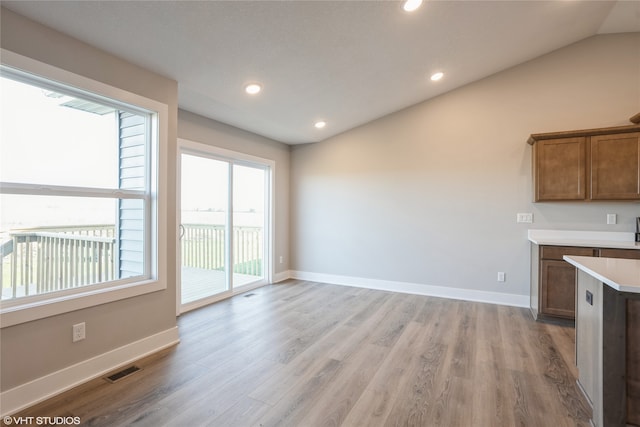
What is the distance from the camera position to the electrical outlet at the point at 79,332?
211 cm

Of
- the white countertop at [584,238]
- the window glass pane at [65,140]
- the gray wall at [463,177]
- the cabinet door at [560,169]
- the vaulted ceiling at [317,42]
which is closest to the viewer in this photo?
the window glass pane at [65,140]

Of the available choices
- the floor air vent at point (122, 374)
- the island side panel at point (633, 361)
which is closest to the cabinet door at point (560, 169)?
the island side panel at point (633, 361)

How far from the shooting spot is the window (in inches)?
77.5

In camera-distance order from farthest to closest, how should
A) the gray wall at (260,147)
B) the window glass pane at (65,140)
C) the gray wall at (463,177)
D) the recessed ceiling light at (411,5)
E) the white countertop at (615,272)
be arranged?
1. the gray wall at (260,147)
2. the gray wall at (463,177)
3. the recessed ceiling light at (411,5)
4. the window glass pane at (65,140)
5. the white countertop at (615,272)

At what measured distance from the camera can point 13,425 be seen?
5.61 feet

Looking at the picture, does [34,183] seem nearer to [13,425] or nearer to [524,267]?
[13,425]

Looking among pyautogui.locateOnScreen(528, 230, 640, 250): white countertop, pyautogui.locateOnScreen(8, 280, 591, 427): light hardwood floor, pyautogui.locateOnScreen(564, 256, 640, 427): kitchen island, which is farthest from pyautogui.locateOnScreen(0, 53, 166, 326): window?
pyautogui.locateOnScreen(528, 230, 640, 250): white countertop

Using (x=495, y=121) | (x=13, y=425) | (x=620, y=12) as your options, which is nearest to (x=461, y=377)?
(x=13, y=425)

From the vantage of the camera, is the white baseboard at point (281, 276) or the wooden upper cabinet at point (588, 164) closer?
the wooden upper cabinet at point (588, 164)

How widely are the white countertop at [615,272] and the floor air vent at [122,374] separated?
10.2 ft

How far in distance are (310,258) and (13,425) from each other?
13.2 feet

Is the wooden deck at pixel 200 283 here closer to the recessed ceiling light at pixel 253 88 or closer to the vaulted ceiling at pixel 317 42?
the vaulted ceiling at pixel 317 42

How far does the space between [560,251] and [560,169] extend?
970 mm

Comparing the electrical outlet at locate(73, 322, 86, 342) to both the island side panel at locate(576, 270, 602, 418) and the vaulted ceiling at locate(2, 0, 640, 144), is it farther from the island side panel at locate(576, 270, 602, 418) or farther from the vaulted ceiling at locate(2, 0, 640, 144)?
the island side panel at locate(576, 270, 602, 418)
